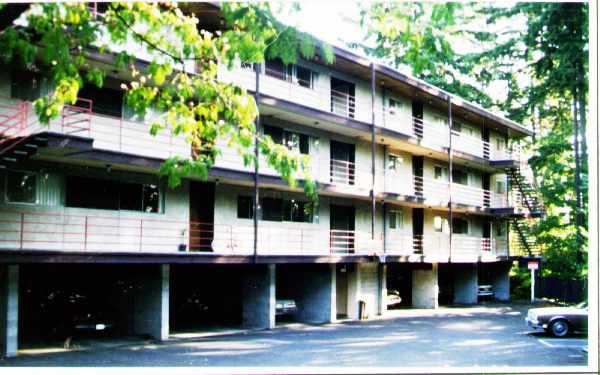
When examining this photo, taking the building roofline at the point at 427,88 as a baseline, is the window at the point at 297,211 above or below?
below

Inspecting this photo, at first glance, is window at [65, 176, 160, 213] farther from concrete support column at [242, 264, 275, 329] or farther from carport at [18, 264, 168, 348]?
concrete support column at [242, 264, 275, 329]

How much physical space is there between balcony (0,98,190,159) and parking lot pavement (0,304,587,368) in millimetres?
5018

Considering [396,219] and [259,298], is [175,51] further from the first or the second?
[396,219]

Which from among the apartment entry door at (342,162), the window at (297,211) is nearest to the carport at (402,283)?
the apartment entry door at (342,162)

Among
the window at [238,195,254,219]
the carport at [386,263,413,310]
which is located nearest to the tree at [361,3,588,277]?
the carport at [386,263,413,310]

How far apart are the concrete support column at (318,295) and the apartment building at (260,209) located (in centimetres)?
5

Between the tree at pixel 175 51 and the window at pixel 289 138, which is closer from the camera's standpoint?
the tree at pixel 175 51

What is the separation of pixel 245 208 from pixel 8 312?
8.60 meters

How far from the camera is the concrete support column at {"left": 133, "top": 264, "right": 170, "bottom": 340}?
17.8 m

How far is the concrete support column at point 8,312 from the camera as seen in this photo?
1455 cm

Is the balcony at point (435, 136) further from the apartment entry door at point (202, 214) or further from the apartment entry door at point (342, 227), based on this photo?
the apartment entry door at point (202, 214)

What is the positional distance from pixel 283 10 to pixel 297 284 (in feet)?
56.2

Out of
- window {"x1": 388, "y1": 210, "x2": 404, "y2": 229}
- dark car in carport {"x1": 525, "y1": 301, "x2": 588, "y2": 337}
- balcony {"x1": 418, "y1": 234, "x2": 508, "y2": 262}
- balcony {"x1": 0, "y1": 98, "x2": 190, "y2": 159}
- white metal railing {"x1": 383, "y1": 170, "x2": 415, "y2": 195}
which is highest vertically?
balcony {"x1": 0, "y1": 98, "x2": 190, "y2": 159}

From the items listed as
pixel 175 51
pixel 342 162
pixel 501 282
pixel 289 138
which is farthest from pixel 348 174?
pixel 175 51
